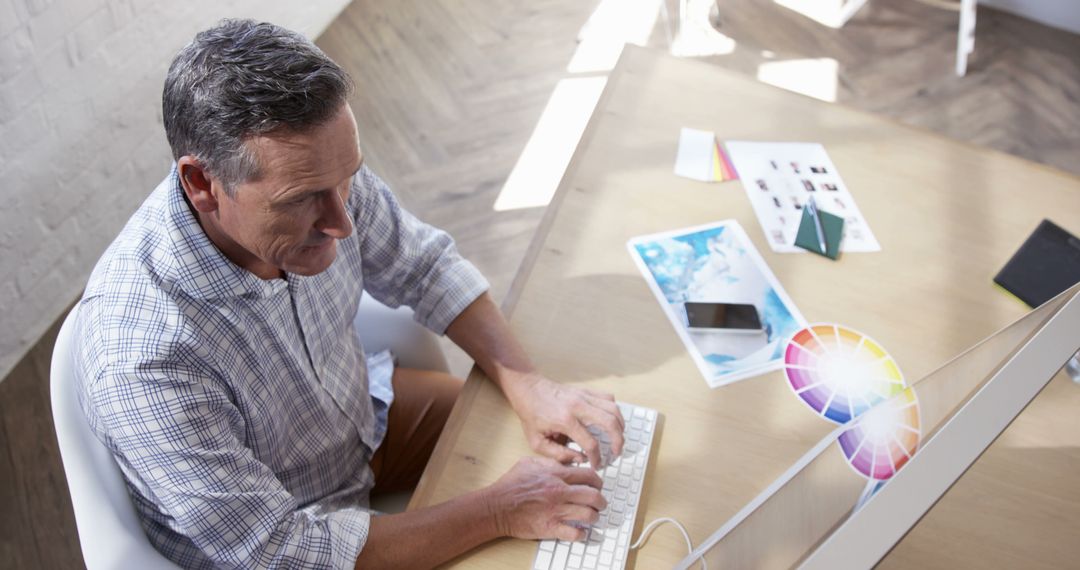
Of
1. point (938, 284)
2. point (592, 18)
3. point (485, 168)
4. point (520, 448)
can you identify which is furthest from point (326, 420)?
point (592, 18)

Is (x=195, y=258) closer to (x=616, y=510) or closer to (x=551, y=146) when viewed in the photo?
(x=616, y=510)

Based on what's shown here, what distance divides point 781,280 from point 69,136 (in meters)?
1.99

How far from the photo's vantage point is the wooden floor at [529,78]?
3.23 m

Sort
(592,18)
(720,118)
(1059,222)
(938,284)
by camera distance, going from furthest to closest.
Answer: (592,18) → (720,118) → (1059,222) → (938,284)

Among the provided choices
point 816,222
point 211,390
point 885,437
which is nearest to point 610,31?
point 816,222

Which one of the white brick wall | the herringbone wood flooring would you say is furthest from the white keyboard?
the white brick wall

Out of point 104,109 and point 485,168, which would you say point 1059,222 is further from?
point 104,109

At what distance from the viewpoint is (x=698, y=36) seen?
12.8ft

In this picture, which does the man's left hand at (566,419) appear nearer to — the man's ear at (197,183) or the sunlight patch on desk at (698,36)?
the man's ear at (197,183)

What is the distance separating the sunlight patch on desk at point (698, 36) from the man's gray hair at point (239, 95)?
9.28 ft

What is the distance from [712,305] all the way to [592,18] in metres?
2.56

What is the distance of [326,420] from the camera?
61.4 inches

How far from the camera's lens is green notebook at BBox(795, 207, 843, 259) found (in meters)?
1.80

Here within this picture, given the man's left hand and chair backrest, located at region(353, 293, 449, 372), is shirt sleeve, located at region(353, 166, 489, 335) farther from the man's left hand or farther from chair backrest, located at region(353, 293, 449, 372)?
the man's left hand
